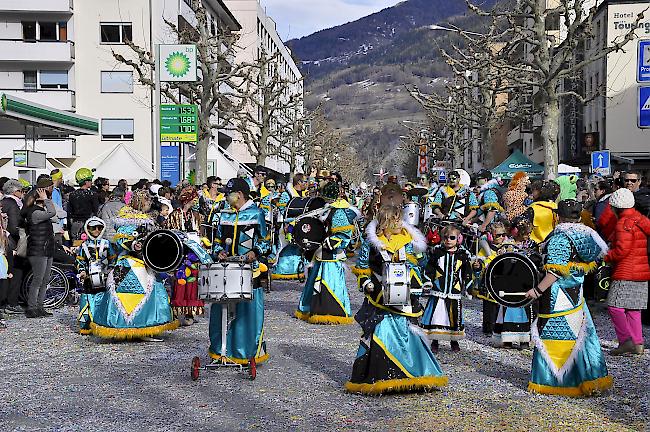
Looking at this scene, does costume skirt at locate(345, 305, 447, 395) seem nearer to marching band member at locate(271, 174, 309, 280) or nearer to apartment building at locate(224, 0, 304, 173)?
marching band member at locate(271, 174, 309, 280)

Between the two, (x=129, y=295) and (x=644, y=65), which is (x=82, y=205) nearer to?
(x=129, y=295)

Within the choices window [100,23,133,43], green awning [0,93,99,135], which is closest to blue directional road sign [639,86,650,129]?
green awning [0,93,99,135]

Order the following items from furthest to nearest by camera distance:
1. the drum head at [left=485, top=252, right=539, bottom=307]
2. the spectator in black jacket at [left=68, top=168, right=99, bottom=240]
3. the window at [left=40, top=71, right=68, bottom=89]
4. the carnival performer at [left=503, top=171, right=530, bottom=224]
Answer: the window at [left=40, top=71, right=68, bottom=89]
the spectator in black jacket at [left=68, top=168, right=99, bottom=240]
the carnival performer at [left=503, top=171, right=530, bottom=224]
the drum head at [left=485, top=252, right=539, bottom=307]

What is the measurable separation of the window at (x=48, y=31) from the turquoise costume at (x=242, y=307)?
139 feet

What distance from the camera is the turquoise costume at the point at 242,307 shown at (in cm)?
951

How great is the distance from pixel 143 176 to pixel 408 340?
23.7 metres

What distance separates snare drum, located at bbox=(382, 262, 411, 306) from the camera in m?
8.06

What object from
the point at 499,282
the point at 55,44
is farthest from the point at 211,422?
the point at 55,44

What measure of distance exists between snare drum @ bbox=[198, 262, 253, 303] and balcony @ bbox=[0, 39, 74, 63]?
1661 inches

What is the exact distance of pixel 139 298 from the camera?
11430 millimetres

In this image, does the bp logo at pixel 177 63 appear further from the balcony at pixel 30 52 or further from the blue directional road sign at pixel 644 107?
the balcony at pixel 30 52

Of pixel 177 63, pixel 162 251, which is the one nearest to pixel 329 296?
pixel 162 251

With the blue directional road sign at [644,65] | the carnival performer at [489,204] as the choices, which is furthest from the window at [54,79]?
the blue directional road sign at [644,65]

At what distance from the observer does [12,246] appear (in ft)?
47.5
